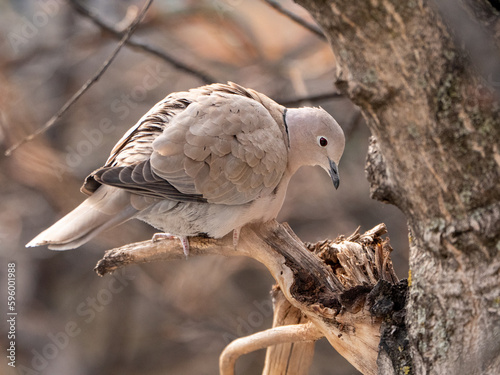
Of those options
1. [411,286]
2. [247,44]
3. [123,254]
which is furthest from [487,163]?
[247,44]

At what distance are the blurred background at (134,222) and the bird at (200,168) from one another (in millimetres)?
2044

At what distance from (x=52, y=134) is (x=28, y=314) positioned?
1439mm

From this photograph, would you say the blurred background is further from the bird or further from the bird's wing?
the bird's wing

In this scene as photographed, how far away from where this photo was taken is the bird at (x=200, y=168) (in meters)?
1.88

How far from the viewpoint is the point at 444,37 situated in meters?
1.04

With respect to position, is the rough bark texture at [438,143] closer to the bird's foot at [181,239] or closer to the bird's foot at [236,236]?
the bird's foot at [236,236]

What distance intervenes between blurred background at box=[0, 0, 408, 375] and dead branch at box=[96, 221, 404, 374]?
207cm
